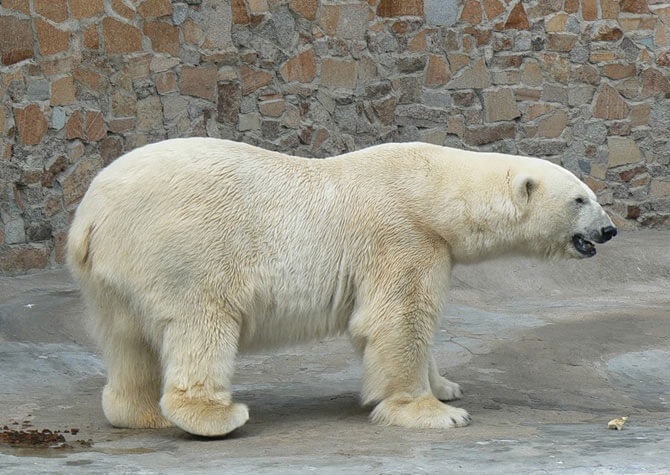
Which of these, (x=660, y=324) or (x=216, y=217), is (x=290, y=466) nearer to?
(x=216, y=217)

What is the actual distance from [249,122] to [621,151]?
3.18 m

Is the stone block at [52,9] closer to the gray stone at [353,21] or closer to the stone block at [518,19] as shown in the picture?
the gray stone at [353,21]

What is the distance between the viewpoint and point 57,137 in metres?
6.92

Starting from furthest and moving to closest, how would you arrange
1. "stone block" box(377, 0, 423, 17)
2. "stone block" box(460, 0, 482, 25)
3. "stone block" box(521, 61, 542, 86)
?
"stone block" box(521, 61, 542, 86)
"stone block" box(460, 0, 482, 25)
"stone block" box(377, 0, 423, 17)

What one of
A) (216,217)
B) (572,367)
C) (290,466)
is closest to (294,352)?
(572,367)

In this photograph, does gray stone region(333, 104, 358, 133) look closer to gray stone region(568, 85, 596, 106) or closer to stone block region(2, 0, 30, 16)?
gray stone region(568, 85, 596, 106)

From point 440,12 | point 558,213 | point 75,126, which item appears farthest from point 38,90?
point 558,213

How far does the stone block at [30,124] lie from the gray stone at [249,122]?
1466 mm

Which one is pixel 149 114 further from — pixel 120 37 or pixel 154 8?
pixel 154 8

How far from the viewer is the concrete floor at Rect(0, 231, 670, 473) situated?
3650 millimetres

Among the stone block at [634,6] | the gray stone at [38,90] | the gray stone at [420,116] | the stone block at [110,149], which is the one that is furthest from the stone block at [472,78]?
the gray stone at [38,90]

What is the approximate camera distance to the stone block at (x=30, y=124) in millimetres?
6727

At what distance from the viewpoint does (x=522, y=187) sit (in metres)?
4.43

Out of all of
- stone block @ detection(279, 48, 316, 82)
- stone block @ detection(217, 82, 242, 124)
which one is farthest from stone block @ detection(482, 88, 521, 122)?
stone block @ detection(217, 82, 242, 124)
